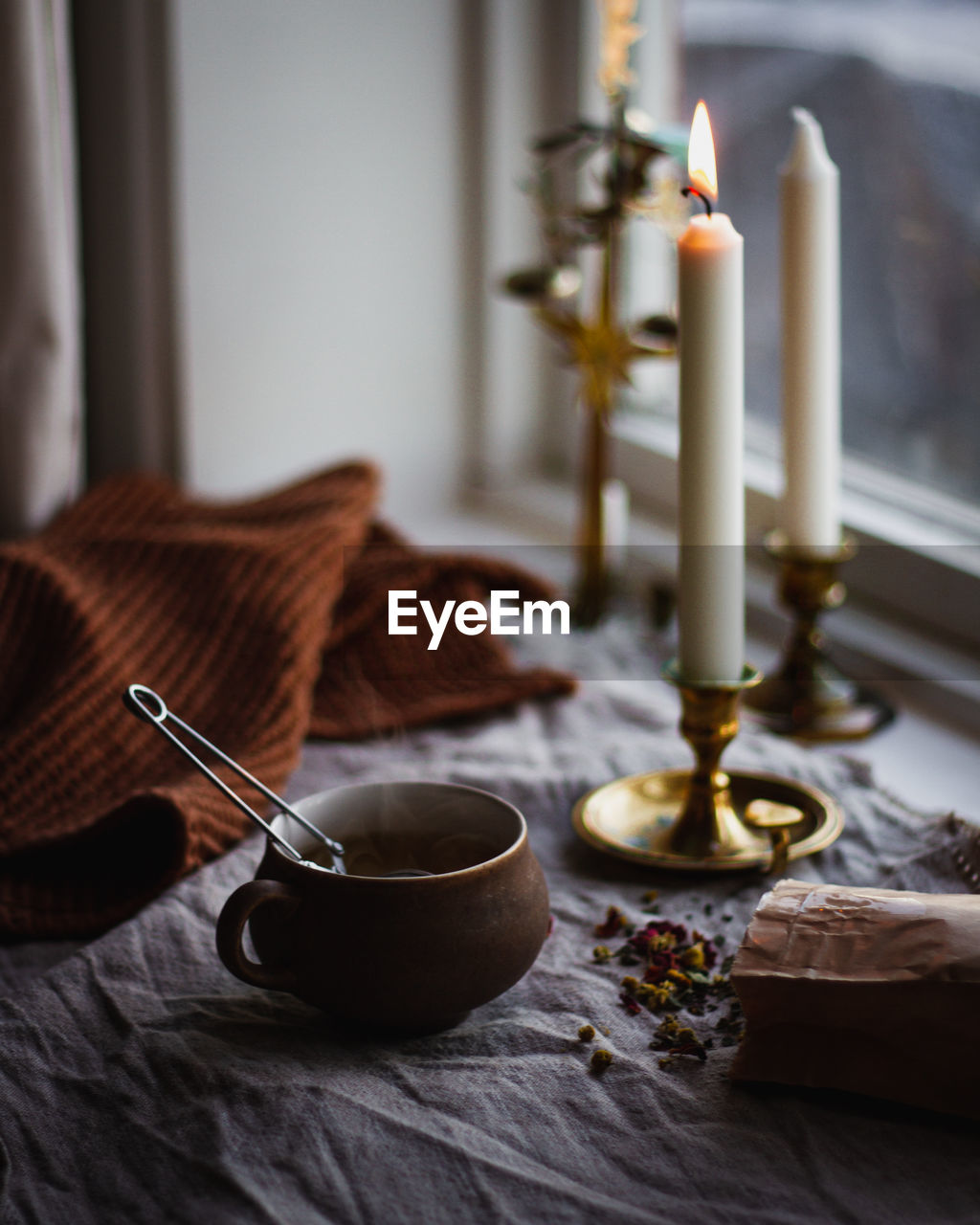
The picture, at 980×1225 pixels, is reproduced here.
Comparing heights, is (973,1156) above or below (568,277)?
below

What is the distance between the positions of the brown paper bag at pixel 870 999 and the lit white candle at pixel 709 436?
16cm

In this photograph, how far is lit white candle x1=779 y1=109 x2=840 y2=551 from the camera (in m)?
0.80

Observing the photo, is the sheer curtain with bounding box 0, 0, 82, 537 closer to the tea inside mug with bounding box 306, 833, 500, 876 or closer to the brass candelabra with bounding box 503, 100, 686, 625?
the brass candelabra with bounding box 503, 100, 686, 625

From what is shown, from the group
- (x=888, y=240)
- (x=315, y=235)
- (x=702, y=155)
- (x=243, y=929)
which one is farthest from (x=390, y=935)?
(x=315, y=235)

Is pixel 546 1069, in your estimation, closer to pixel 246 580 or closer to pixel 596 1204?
pixel 596 1204

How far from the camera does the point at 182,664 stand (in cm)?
85

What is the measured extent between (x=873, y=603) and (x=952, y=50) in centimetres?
40

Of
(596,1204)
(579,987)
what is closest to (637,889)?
(579,987)

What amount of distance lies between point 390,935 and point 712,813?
23cm

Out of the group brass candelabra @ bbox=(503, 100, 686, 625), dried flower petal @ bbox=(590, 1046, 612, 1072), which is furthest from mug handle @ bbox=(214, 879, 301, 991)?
brass candelabra @ bbox=(503, 100, 686, 625)

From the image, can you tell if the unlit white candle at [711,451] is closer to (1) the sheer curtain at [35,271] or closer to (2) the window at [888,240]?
(2) the window at [888,240]

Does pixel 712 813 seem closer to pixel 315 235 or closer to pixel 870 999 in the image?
pixel 870 999

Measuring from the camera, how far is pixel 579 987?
0.59 metres

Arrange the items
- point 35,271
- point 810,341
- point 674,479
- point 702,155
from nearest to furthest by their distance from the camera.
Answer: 1. point 702,155
2. point 810,341
3. point 35,271
4. point 674,479
